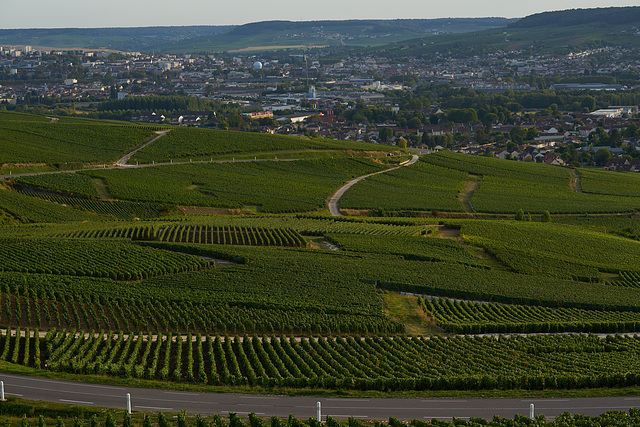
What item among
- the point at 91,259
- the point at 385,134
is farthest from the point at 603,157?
the point at 91,259

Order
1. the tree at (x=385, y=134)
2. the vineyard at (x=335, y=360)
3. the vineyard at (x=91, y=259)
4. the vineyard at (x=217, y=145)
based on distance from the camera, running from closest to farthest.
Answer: the vineyard at (x=335, y=360), the vineyard at (x=91, y=259), the vineyard at (x=217, y=145), the tree at (x=385, y=134)

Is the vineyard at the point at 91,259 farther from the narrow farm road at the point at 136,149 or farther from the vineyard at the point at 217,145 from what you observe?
the vineyard at the point at 217,145

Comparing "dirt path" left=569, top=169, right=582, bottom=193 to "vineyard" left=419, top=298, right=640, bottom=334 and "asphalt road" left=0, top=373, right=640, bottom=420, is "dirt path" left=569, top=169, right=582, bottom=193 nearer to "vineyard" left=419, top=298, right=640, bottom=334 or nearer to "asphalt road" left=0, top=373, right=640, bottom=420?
"vineyard" left=419, top=298, right=640, bottom=334

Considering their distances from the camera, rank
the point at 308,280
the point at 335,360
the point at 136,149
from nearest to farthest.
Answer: the point at 335,360 → the point at 308,280 → the point at 136,149

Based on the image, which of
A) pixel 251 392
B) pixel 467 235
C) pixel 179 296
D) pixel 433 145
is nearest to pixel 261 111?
pixel 433 145

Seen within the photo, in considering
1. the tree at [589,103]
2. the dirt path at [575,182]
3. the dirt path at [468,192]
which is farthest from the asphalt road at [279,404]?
the tree at [589,103]

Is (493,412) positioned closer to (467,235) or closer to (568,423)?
(568,423)

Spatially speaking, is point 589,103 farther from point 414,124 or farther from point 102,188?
point 102,188

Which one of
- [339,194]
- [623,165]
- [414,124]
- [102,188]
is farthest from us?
[414,124]

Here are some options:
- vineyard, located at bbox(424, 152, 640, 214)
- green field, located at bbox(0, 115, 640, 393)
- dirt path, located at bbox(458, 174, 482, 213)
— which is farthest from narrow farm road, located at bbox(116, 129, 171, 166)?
dirt path, located at bbox(458, 174, 482, 213)

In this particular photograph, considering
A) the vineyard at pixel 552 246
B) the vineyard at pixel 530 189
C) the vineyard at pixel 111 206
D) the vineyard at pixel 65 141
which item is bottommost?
the vineyard at pixel 530 189
